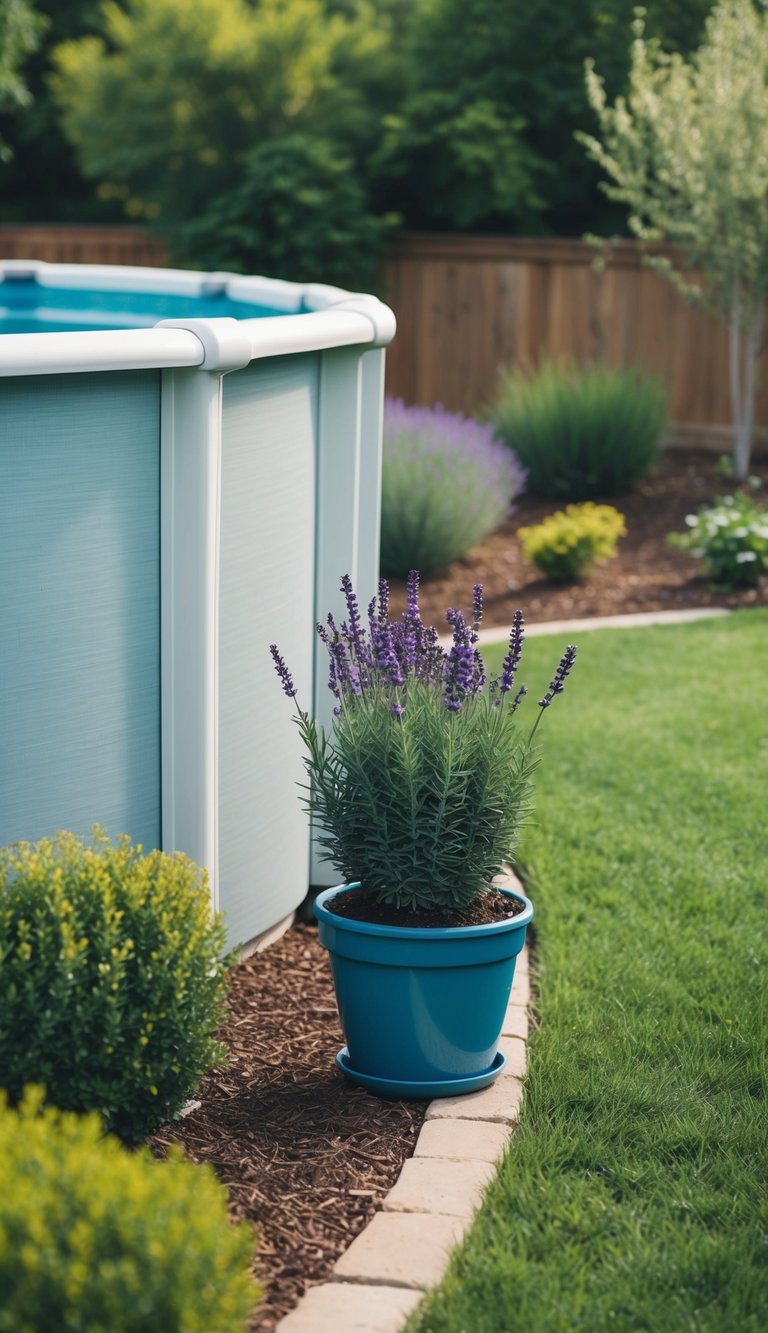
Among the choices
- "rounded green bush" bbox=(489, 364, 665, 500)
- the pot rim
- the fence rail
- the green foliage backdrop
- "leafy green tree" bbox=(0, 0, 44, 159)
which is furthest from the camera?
the fence rail

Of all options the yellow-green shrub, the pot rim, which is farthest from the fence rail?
the pot rim

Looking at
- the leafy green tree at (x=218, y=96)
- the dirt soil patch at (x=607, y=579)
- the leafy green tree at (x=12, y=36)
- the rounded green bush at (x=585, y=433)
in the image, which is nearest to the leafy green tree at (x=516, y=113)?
the leafy green tree at (x=218, y=96)

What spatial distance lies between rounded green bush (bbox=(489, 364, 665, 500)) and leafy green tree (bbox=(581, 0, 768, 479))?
886 mm

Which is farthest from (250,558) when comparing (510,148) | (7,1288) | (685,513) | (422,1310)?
(510,148)

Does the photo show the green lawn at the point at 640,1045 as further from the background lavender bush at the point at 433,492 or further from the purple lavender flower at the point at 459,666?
the background lavender bush at the point at 433,492

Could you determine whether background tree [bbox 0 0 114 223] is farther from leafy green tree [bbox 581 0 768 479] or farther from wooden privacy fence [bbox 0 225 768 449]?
leafy green tree [bbox 581 0 768 479]

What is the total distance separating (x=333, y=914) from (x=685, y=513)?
7771mm

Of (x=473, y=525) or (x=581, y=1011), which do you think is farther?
(x=473, y=525)

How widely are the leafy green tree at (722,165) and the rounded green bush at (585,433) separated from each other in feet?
2.91

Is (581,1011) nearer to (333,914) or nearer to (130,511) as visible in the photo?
(333,914)

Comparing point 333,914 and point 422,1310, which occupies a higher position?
point 333,914

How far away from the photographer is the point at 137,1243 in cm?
188

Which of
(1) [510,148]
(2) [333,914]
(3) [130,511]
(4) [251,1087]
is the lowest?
(4) [251,1087]

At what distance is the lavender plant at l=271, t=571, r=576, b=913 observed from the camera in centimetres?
314
